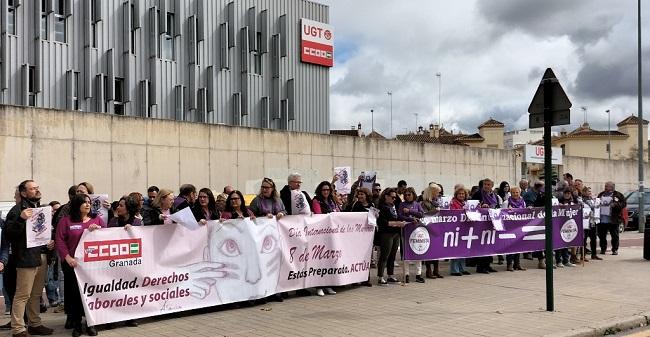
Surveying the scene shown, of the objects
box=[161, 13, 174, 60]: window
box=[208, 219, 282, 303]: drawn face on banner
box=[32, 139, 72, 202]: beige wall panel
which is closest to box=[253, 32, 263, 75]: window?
box=[161, 13, 174, 60]: window

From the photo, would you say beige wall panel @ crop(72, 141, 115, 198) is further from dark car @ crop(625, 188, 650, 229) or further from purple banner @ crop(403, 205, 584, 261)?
dark car @ crop(625, 188, 650, 229)

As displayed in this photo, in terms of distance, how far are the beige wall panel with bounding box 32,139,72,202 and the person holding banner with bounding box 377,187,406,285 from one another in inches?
419

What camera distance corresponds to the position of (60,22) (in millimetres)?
28000

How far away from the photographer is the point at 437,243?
39.7 feet

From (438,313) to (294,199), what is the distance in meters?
2.85

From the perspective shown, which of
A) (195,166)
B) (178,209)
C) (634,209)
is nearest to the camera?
(178,209)

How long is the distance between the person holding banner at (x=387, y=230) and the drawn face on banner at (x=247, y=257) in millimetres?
2322

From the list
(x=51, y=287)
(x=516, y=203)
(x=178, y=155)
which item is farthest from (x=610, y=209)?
(x=178, y=155)

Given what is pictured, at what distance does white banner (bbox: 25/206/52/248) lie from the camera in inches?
292

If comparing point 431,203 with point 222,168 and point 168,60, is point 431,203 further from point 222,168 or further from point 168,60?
point 168,60

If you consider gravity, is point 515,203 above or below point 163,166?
below

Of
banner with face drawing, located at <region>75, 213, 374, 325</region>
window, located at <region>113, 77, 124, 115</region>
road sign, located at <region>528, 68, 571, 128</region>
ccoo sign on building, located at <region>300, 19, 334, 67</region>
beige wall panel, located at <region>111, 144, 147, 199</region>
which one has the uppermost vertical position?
ccoo sign on building, located at <region>300, 19, 334, 67</region>

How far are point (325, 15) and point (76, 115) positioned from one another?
22780 mm

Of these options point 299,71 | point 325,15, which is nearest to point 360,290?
point 299,71
